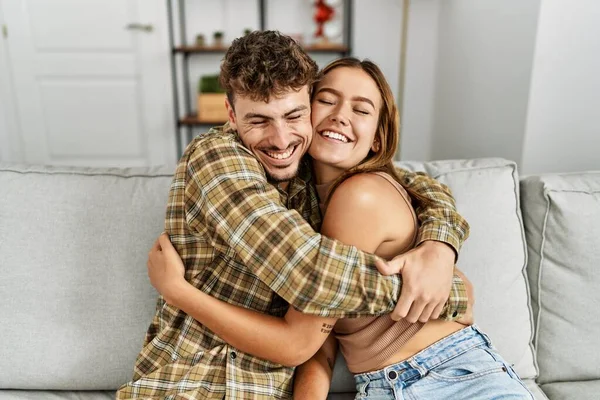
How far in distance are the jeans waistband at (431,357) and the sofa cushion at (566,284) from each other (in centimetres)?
35

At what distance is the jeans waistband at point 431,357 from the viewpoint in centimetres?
103

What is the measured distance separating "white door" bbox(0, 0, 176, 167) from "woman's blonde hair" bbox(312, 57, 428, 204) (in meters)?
2.76

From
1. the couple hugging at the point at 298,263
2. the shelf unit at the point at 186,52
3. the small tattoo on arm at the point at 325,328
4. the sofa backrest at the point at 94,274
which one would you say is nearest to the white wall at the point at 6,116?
the shelf unit at the point at 186,52

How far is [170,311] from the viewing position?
1.10m

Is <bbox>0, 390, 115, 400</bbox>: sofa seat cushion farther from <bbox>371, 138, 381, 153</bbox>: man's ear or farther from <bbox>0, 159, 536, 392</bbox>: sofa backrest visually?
<bbox>371, 138, 381, 153</bbox>: man's ear

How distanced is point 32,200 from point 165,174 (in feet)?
1.08

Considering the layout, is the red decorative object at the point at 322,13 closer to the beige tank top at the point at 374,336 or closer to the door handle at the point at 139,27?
the door handle at the point at 139,27

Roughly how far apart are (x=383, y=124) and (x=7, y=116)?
3.46 meters

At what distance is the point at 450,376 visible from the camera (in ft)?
3.32

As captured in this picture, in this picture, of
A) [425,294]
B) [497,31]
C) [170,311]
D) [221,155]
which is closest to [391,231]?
[425,294]

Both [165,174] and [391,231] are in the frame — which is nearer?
[391,231]

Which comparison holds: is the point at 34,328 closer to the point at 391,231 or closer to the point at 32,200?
the point at 32,200

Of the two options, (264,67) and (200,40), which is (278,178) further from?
(200,40)

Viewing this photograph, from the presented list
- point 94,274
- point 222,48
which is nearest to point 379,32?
point 222,48
